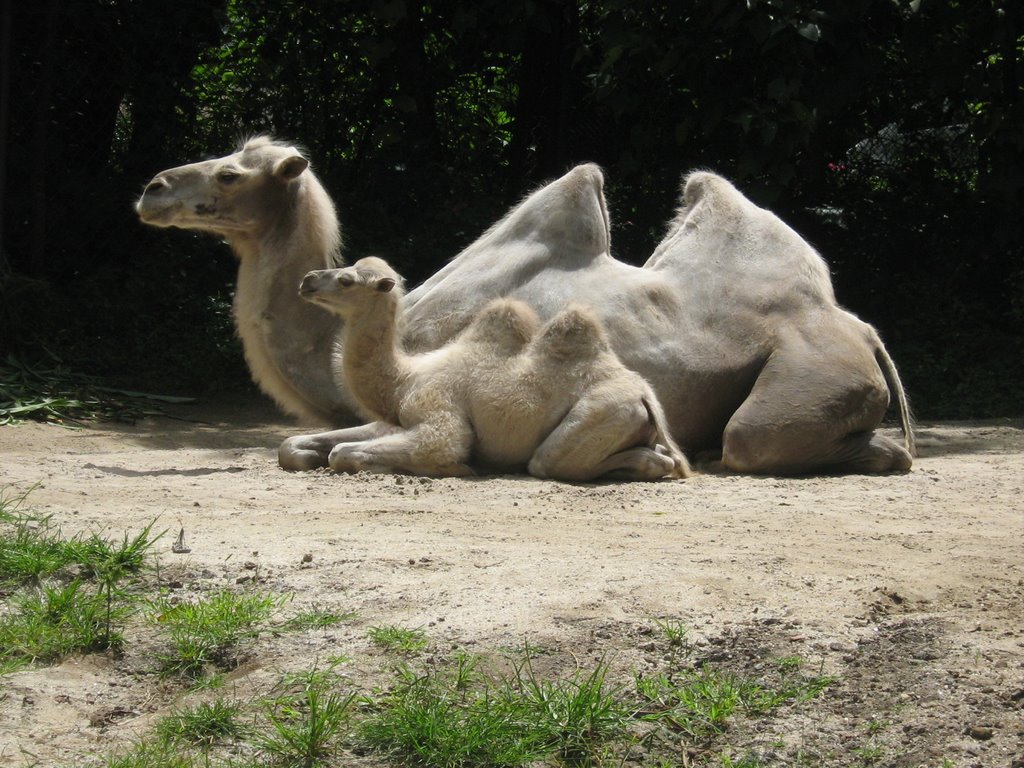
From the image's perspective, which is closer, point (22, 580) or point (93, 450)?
point (22, 580)

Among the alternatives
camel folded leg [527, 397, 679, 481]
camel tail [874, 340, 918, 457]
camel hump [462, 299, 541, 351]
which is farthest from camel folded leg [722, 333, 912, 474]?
camel hump [462, 299, 541, 351]

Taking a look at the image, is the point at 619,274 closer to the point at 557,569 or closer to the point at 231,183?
the point at 231,183

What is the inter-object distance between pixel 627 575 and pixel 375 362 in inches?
99.2

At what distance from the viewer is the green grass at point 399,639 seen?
325 cm

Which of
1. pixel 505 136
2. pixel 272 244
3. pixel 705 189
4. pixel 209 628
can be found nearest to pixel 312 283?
pixel 272 244

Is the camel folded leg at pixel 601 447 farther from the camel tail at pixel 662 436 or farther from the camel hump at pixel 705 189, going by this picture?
the camel hump at pixel 705 189

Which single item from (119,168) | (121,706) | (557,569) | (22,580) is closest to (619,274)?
(557,569)

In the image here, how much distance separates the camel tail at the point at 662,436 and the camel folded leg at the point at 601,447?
0.04 meters

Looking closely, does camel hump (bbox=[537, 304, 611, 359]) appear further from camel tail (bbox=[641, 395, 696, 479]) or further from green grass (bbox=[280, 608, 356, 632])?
green grass (bbox=[280, 608, 356, 632])

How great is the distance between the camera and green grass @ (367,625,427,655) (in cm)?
325

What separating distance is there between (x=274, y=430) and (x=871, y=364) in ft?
11.7

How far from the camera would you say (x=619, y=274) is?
22.0ft

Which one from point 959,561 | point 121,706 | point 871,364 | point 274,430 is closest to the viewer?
point 121,706

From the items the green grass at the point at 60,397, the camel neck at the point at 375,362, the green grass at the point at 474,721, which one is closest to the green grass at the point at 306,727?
the green grass at the point at 474,721
